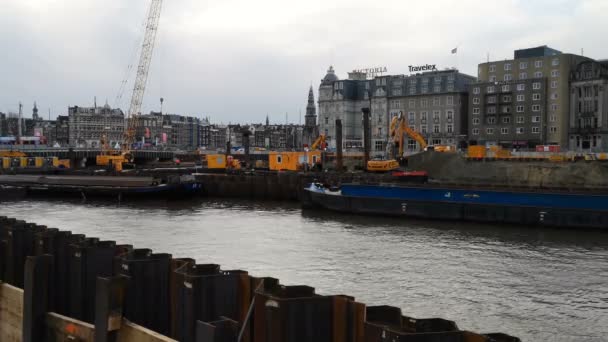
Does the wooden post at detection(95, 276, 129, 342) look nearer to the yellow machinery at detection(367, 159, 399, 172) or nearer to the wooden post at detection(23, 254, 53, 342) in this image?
the wooden post at detection(23, 254, 53, 342)

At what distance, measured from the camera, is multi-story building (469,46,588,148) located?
3706 inches

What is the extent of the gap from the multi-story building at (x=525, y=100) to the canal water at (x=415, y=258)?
66193mm

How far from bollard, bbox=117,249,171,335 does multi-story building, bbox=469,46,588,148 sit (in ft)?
317

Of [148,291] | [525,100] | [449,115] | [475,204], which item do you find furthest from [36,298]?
[449,115]

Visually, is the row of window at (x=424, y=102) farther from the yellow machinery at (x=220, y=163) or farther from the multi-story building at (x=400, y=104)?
the yellow machinery at (x=220, y=163)

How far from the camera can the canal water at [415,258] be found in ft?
56.8

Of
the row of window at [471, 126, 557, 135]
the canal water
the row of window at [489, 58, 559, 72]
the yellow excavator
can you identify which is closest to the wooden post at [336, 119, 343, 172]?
the yellow excavator

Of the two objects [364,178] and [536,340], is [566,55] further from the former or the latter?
[536,340]

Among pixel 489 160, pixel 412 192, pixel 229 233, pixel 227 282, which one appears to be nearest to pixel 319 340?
pixel 227 282

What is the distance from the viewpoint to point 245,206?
50.0 meters

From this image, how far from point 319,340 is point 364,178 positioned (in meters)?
47.9

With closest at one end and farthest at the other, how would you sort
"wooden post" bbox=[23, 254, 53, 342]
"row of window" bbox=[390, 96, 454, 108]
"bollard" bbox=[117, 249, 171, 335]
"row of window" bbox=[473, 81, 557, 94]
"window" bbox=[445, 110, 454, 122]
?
"wooden post" bbox=[23, 254, 53, 342]
"bollard" bbox=[117, 249, 171, 335]
"row of window" bbox=[473, 81, 557, 94]
"row of window" bbox=[390, 96, 454, 108]
"window" bbox=[445, 110, 454, 122]

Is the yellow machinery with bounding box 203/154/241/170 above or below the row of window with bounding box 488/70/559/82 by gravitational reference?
below

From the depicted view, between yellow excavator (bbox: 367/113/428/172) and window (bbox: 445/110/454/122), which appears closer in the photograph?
yellow excavator (bbox: 367/113/428/172)
